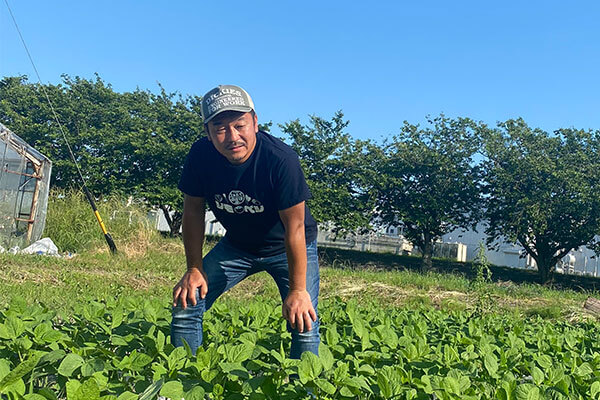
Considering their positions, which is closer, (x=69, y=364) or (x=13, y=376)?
(x=13, y=376)

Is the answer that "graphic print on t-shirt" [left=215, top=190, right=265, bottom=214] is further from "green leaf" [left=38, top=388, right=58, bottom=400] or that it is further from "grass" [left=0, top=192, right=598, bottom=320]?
"grass" [left=0, top=192, right=598, bottom=320]

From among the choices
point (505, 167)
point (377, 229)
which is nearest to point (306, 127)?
point (377, 229)

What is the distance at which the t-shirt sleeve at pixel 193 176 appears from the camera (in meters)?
3.07

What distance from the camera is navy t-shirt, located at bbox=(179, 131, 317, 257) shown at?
9.28ft

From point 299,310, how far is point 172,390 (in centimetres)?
84

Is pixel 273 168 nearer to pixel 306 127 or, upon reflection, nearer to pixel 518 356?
pixel 518 356

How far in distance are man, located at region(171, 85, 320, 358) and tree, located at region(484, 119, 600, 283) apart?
62.3ft

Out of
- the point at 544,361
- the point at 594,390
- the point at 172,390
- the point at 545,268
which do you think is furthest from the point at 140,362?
the point at 545,268

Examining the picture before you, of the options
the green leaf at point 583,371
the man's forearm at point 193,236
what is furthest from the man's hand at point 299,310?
the green leaf at point 583,371

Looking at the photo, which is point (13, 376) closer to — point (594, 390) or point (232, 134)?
point (232, 134)

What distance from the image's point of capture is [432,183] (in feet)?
73.8

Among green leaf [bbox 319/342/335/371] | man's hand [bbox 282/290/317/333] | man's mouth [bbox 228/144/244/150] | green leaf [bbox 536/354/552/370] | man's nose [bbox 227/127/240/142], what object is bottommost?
green leaf [bbox 536/354/552/370]

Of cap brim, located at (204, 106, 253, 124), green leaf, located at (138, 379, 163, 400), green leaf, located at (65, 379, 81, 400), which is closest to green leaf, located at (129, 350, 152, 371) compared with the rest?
green leaf, located at (138, 379, 163, 400)

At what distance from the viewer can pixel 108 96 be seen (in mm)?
27281
